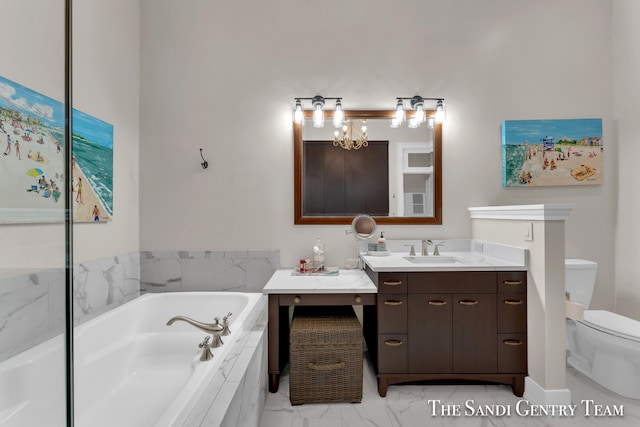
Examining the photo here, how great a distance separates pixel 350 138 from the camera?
8.22ft

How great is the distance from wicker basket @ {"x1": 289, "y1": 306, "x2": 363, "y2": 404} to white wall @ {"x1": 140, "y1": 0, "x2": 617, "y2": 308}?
2.65ft

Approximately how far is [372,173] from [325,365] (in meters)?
1.43

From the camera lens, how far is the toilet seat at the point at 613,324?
5.87 feet

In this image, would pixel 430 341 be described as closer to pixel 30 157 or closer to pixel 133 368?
pixel 133 368

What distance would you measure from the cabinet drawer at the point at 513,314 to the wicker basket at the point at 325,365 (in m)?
0.88

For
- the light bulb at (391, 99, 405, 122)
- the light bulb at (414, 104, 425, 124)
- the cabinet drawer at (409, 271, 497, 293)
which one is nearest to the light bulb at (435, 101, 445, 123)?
the light bulb at (414, 104, 425, 124)

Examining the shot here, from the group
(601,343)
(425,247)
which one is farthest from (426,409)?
(601,343)

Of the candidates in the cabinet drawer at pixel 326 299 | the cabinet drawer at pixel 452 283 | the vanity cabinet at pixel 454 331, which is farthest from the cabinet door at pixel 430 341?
the cabinet drawer at pixel 326 299

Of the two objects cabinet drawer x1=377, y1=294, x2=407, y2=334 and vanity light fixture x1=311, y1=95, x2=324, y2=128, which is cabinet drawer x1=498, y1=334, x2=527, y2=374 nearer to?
cabinet drawer x1=377, y1=294, x2=407, y2=334

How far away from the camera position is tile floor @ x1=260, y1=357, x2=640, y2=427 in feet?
5.59

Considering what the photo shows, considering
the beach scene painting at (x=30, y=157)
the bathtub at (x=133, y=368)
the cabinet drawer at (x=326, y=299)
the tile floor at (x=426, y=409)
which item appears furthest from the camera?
the cabinet drawer at (x=326, y=299)

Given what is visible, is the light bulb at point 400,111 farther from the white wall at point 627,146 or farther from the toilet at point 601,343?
the white wall at point 627,146

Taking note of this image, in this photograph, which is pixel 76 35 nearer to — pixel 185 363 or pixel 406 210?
pixel 185 363

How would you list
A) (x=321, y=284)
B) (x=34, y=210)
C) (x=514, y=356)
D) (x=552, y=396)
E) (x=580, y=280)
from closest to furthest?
(x=34, y=210) < (x=552, y=396) < (x=514, y=356) < (x=321, y=284) < (x=580, y=280)
